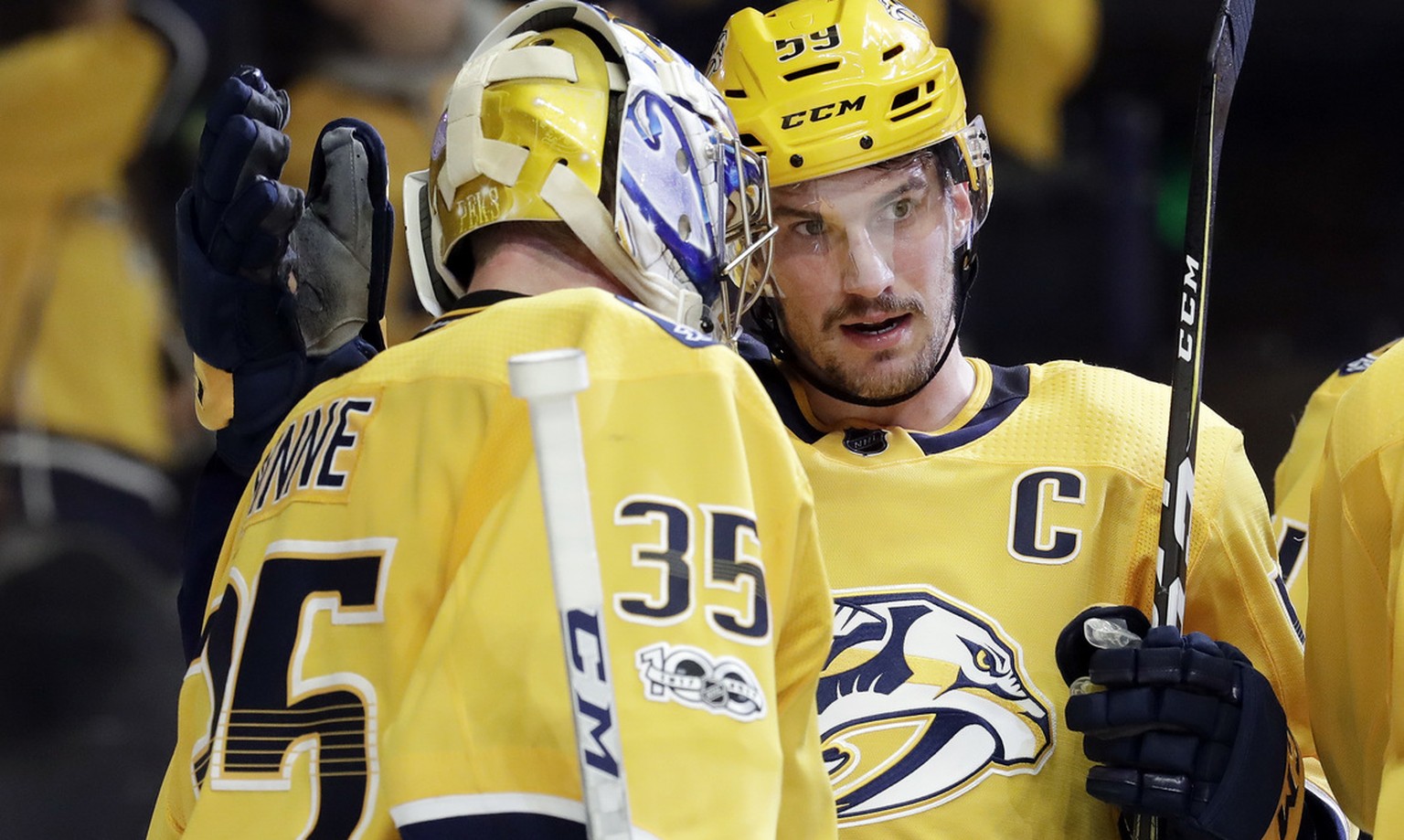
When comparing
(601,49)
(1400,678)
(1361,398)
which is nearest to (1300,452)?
(1361,398)

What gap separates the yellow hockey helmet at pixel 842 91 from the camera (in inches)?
74.5

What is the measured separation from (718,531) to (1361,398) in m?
0.63

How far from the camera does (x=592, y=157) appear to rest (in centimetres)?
131

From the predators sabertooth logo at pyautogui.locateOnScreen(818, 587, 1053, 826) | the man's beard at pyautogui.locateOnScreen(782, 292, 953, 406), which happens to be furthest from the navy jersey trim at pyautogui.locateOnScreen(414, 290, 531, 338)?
the man's beard at pyautogui.locateOnScreen(782, 292, 953, 406)

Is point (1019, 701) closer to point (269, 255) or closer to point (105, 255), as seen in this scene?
point (269, 255)

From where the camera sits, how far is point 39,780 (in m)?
3.40

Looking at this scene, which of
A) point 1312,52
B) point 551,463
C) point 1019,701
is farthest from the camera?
point 1312,52

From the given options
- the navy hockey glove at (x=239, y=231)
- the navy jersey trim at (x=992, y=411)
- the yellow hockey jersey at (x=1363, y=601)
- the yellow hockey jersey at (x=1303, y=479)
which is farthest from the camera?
the yellow hockey jersey at (x=1303, y=479)

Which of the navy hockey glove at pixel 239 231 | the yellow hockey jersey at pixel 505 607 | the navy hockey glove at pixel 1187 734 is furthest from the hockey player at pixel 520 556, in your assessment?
the navy hockey glove at pixel 1187 734

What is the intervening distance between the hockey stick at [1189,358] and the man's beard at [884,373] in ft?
1.03

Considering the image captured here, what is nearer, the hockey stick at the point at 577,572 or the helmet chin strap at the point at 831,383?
the hockey stick at the point at 577,572

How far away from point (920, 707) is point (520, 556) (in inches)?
29.6

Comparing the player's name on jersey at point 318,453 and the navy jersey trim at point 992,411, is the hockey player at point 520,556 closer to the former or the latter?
the player's name on jersey at point 318,453

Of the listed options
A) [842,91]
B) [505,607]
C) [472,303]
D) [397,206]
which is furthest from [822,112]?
[397,206]
